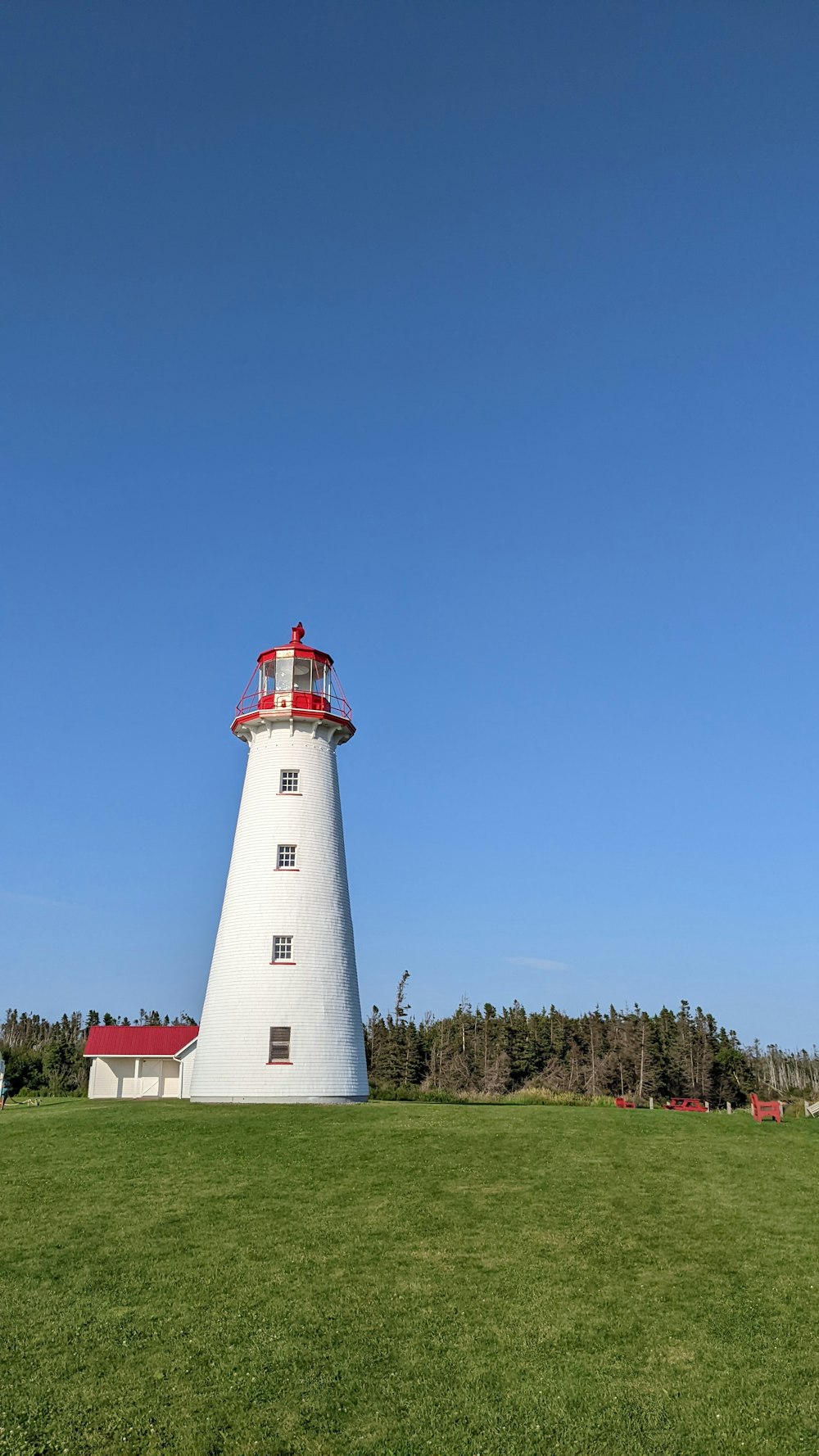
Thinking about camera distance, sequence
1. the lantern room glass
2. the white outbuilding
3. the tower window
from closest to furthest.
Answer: the tower window, the lantern room glass, the white outbuilding

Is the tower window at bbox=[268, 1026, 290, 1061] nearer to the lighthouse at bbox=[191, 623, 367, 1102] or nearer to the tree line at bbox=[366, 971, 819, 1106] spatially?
the lighthouse at bbox=[191, 623, 367, 1102]

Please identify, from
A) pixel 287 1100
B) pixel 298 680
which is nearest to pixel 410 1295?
pixel 287 1100

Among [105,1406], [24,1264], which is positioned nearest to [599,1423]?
[105,1406]

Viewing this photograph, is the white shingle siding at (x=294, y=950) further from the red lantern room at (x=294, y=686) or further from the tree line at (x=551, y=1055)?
the tree line at (x=551, y=1055)

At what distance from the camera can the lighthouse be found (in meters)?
34.8

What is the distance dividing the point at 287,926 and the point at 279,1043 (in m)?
4.07

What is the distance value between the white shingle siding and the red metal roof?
8015 millimetres

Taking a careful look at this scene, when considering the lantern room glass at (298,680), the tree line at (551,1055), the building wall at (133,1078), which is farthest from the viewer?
the tree line at (551,1055)

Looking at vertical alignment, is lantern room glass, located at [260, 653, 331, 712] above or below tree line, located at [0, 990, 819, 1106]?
above

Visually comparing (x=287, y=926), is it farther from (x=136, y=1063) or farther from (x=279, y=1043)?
(x=136, y=1063)

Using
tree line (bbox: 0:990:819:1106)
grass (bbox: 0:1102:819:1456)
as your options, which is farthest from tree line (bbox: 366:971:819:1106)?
grass (bbox: 0:1102:819:1456)

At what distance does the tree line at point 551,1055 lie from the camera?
84688 millimetres

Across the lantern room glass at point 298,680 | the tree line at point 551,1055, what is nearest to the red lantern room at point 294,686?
the lantern room glass at point 298,680

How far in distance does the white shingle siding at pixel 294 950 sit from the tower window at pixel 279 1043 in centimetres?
18
